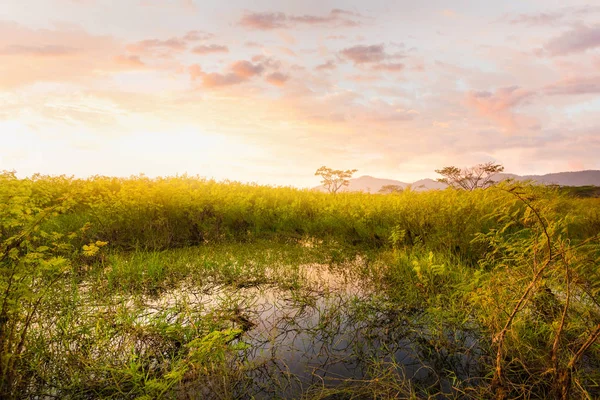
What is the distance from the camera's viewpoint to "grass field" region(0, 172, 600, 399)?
2916 millimetres

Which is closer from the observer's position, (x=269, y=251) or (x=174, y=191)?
(x=269, y=251)

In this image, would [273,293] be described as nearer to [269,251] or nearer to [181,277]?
[181,277]

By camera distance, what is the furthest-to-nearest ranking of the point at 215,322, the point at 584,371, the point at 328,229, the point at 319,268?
the point at 328,229 < the point at 319,268 < the point at 215,322 < the point at 584,371

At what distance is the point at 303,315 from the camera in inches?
181

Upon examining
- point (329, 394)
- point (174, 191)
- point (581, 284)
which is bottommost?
point (329, 394)

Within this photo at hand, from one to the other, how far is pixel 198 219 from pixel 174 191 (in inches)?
48.0

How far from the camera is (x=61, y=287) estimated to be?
194 inches

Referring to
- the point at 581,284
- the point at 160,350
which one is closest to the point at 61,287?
the point at 160,350

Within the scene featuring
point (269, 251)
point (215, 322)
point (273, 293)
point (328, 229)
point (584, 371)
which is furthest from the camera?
point (328, 229)

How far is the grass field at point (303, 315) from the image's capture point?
292 centimetres

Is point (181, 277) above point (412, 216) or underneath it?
underneath

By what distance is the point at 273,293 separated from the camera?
17.9 feet

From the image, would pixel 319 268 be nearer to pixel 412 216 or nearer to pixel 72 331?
pixel 412 216

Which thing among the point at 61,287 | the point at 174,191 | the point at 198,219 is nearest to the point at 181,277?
the point at 61,287
